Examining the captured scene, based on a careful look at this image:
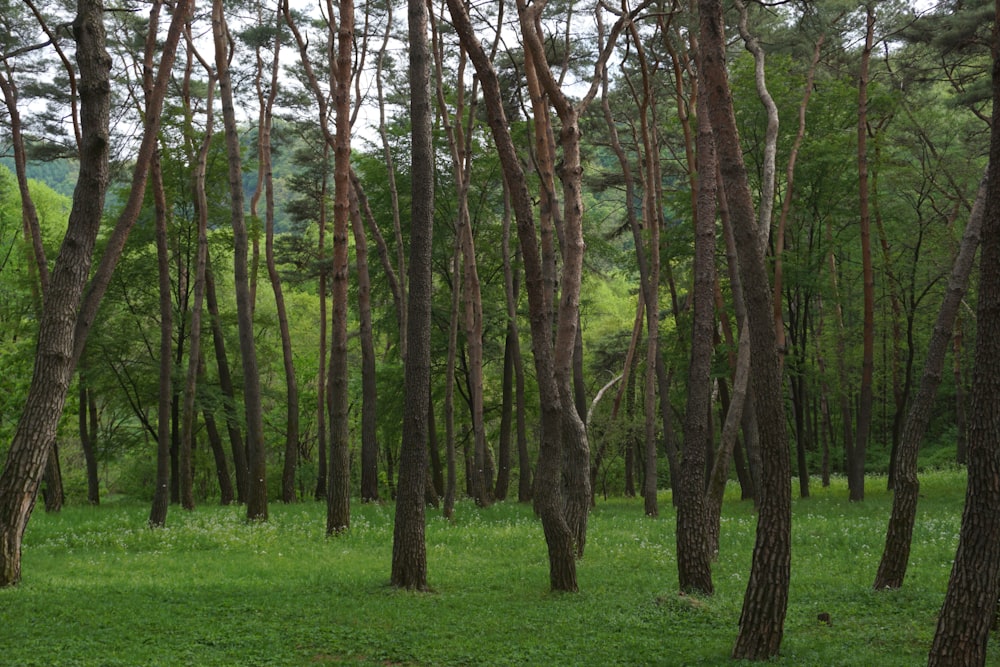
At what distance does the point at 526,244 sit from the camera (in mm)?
9883

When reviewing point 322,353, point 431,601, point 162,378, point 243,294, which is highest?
point 243,294

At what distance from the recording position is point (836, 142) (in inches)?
860

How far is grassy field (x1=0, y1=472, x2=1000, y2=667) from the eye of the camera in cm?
709

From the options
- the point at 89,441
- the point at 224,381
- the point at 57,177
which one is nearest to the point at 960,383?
the point at 224,381

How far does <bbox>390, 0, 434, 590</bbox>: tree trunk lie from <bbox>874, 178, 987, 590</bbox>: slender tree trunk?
5.21 meters

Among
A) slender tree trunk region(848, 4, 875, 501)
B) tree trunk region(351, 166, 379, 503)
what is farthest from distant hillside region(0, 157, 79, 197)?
slender tree trunk region(848, 4, 875, 501)

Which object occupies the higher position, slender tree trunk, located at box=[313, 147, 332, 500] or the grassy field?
slender tree trunk, located at box=[313, 147, 332, 500]

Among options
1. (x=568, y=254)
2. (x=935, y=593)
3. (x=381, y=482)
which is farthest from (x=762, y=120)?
(x=381, y=482)

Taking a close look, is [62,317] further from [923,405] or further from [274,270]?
[274,270]

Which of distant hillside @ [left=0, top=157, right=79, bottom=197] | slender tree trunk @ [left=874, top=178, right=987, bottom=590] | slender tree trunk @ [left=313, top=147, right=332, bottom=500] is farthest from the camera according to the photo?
distant hillside @ [left=0, top=157, right=79, bottom=197]

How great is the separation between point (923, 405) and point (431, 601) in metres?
5.60

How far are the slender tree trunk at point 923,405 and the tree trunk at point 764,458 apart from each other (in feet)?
8.96

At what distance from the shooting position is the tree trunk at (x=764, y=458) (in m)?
6.79

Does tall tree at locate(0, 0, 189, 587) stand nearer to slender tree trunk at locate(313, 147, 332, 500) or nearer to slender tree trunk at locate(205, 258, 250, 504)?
slender tree trunk at locate(205, 258, 250, 504)
